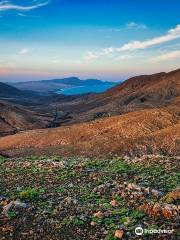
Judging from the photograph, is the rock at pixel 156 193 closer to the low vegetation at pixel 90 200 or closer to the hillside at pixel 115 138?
the low vegetation at pixel 90 200

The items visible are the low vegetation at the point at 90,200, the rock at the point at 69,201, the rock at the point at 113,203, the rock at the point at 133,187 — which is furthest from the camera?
the rock at the point at 133,187

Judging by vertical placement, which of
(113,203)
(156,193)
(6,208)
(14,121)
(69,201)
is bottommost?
(14,121)

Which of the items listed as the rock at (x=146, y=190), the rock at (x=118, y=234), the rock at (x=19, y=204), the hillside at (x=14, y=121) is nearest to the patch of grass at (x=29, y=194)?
the rock at (x=19, y=204)

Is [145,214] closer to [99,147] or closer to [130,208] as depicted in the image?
[130,208]

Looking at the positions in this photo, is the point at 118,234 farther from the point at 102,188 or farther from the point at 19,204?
the point at 19,204

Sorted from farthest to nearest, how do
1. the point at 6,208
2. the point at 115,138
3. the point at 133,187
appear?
the point at 115,138, the point at 133,187, the point at 6,208

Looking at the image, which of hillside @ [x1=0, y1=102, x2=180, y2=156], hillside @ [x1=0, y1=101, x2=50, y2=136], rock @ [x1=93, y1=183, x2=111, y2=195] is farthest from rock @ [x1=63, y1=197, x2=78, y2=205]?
hillside @ [x1=0, y1=101, x2=50, y2=136]

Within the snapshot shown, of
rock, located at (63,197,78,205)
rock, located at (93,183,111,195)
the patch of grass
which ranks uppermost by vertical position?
rock, located at (93,183,111,195)

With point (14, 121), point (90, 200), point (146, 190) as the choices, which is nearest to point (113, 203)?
point (90, 200)

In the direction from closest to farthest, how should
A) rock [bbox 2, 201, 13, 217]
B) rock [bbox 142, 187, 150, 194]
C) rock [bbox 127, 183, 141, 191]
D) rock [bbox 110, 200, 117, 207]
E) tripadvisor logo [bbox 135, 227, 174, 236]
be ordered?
tripadvisor logo [bbox 135, 227, 174, 236] < rock [bbox 110, 200, 117, 207] < rock [bbox 2, 201, 13, 217] < rock [bbox 142, 187, 150, 194] < rock [bbox 127, 183, 141, 191]

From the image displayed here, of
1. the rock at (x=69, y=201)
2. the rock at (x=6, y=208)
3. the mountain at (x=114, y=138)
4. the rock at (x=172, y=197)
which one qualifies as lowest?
the mountain at (x=114, y=138)

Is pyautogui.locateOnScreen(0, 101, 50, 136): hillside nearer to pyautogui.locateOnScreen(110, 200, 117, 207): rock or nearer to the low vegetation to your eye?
the low vegetation
